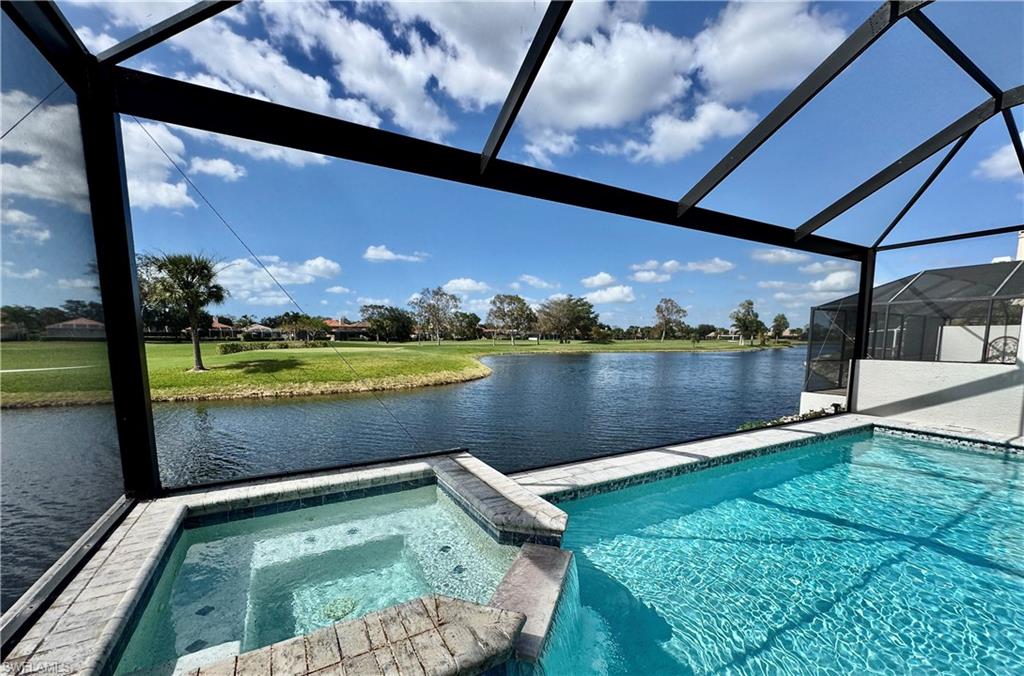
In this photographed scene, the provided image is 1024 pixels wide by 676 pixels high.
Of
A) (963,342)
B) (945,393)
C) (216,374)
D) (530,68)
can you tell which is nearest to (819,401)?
(945,393)

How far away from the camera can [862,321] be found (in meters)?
7.62

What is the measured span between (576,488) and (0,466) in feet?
12.6

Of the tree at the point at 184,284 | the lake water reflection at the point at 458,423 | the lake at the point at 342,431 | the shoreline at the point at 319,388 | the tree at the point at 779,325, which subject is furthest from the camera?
the tree at the point at 779,325

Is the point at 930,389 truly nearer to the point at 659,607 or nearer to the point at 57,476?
the point at 659,607

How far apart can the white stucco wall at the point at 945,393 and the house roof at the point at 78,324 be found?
11.1 m

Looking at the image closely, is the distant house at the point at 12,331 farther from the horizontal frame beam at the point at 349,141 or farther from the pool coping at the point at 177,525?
the horizontal frame beam at the point at 349,141

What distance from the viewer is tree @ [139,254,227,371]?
1393cm

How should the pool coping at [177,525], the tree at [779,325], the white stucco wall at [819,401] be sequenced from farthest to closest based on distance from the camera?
the tree at [779,325] → the white stucco wall at [819,401] → the pool coping at [177,525]

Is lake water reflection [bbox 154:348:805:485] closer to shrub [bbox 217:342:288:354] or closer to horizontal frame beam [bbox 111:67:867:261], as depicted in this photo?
horizontal frame beam [bbox 111:67:867:261]

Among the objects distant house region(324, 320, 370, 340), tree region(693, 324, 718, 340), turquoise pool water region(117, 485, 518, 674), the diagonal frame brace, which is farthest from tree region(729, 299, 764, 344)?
turquoise pool water region(117, 485, 518, 674)

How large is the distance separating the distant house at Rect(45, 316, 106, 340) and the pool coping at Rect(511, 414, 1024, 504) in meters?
3.54

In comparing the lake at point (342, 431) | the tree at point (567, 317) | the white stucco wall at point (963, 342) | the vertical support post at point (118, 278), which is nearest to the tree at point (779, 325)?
the tree at point (567, 317)

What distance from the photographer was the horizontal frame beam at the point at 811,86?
2.87 metres

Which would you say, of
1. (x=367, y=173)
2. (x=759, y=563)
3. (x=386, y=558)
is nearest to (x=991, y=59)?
(x=759, y=563)
